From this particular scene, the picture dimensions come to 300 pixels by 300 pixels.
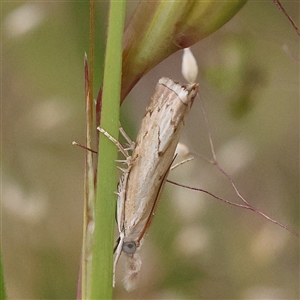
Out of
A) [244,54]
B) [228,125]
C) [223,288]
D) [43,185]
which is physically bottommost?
[223,288]

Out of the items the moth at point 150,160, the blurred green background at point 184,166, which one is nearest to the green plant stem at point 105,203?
the moth at point 150,160

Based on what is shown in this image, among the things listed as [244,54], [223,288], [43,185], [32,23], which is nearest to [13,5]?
[32,23]

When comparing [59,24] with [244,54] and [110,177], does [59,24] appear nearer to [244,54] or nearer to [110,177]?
[244,54]

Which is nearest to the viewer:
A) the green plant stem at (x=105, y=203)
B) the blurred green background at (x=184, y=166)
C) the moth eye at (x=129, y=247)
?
the green plant stem at (x=105, y=203)

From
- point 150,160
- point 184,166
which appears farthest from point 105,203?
point 184,166

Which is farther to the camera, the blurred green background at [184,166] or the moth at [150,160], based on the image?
the blurred green background at [184,166]

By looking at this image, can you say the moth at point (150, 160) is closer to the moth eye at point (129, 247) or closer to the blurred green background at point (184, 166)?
the moth eye at point (129, 247)
